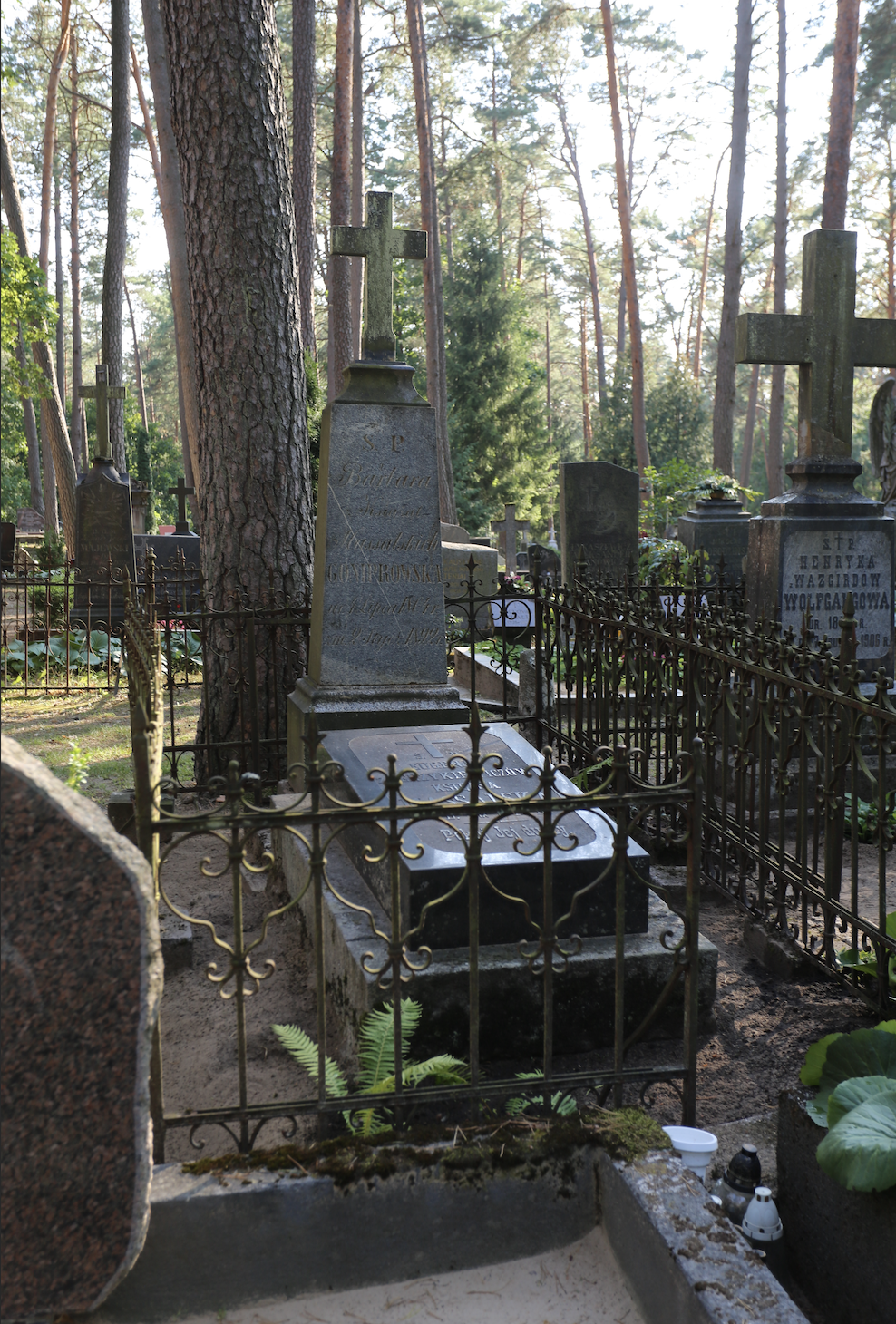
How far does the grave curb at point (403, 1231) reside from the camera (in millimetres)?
2045

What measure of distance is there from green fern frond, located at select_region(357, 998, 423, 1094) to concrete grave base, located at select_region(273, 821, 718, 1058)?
7.7 inches

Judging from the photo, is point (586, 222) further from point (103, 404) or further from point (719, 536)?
point (719, 536)

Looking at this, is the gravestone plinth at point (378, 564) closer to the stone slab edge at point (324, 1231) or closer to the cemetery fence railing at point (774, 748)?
the cemetery fence railing at point (774, 748)

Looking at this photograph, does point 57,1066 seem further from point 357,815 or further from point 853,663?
point 853,663

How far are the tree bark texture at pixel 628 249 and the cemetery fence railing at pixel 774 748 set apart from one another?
51.2ft

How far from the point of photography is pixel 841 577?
655 centimetres

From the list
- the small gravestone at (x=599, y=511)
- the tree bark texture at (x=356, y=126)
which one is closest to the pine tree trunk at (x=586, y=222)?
the tree bark texture at (x=356, y=126)

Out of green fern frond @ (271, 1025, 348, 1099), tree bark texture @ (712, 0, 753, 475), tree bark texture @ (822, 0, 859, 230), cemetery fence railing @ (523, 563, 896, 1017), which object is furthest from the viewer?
tree bark texture @ (712, 0, 753, 475)

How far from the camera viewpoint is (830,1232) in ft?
7.52

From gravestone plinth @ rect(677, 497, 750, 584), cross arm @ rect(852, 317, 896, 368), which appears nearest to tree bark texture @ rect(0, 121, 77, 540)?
gravestone plinth @ rect(677, 497, 750, 584)

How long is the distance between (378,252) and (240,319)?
996 mm

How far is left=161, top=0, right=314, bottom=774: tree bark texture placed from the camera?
632 cm

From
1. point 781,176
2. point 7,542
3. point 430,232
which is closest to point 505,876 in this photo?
point 7,542

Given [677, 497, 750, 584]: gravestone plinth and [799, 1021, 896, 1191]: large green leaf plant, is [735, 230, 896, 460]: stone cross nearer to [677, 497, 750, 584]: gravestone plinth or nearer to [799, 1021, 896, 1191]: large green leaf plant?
[677, 497, 750, 584]: gravestone plinth
